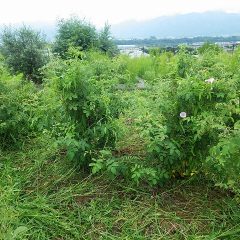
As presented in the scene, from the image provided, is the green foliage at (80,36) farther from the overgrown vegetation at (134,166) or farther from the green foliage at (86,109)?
the green foliage at (86,109)

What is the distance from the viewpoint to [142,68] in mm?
8281

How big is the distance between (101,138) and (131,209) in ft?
2.12

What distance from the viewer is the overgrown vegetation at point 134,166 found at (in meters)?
2.65

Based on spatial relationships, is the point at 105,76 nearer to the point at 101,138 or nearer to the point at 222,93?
the point at 101,138

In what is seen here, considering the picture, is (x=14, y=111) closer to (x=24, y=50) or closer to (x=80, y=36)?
(x=24, y=50)

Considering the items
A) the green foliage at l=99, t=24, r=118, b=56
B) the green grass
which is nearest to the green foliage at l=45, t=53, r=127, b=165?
the green grass

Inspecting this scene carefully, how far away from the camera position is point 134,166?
307cm

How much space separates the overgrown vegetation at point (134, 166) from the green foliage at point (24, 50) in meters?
4.80

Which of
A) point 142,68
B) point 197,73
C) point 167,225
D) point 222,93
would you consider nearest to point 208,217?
point 167,225

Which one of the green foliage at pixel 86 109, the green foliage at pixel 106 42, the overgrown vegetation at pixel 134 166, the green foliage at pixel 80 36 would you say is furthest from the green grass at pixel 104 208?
the green foliage at pixel 106 42

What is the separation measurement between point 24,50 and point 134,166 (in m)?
5.84

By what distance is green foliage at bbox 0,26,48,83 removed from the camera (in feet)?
26.9

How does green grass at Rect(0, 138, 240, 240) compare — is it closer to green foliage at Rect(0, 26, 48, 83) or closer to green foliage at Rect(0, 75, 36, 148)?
green foliage at Rect(0, 75, 36, 148)

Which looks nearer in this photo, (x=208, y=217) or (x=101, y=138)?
(x=208, y=217)
